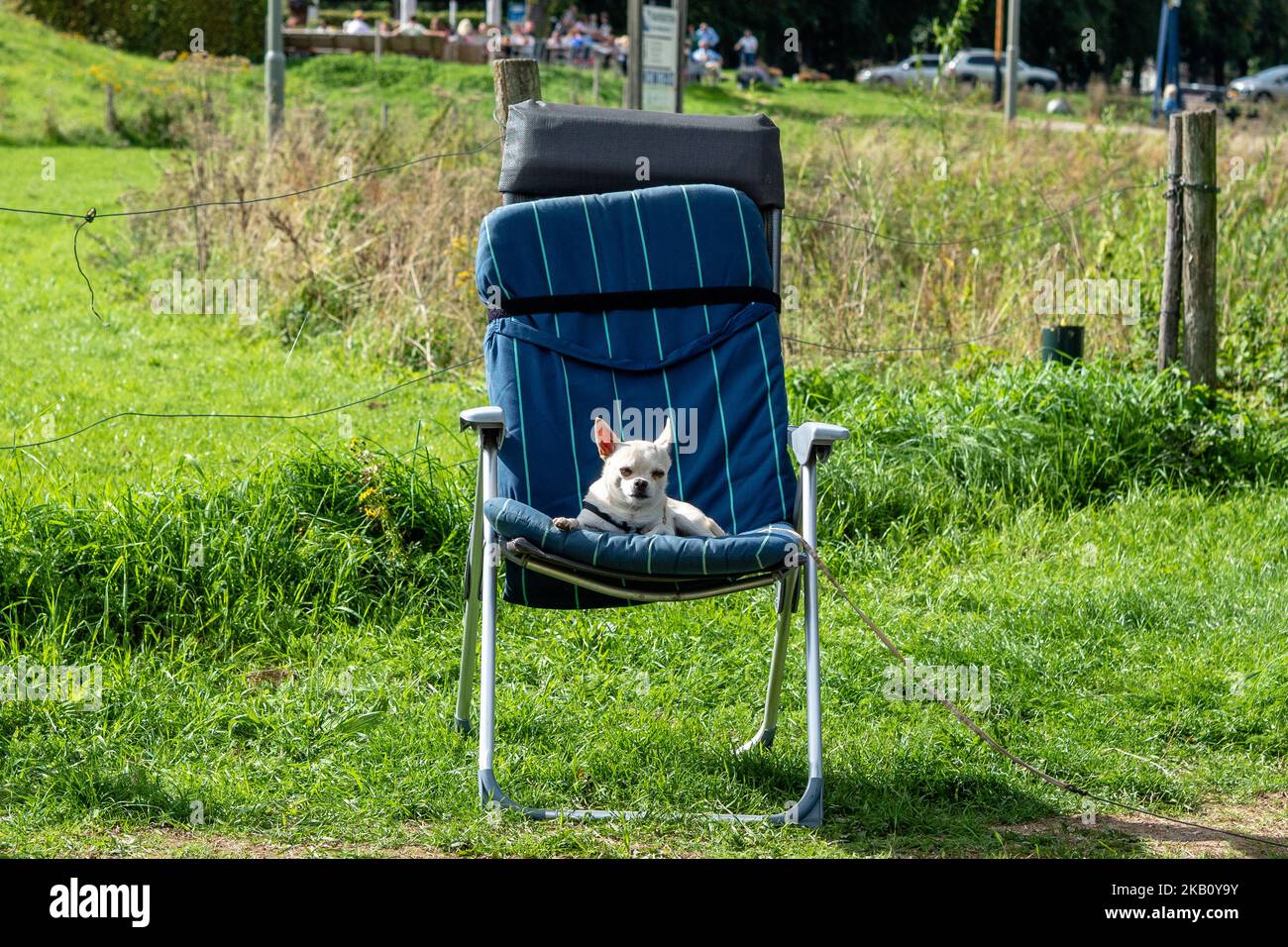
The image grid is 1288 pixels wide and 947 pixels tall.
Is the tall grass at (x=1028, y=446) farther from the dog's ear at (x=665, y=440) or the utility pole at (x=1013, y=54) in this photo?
the utility pole at (x=1013, y=54)

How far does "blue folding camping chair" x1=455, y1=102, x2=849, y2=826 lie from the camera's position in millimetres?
3746

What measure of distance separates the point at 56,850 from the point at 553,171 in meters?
2.28

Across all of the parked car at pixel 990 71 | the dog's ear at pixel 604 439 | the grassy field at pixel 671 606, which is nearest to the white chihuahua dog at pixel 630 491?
the dog's ear at pixel 604 439

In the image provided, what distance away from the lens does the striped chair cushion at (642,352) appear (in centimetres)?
386

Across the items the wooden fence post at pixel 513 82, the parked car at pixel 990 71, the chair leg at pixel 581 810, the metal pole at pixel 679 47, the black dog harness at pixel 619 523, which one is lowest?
the chair leg at pixel 581 810

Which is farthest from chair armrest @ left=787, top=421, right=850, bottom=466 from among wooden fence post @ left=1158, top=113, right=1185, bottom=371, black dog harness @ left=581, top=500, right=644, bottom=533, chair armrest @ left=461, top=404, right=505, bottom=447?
wooden fence post @ left=1158, top=113, right=1185, bottom=371

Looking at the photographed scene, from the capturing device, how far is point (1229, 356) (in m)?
6.67

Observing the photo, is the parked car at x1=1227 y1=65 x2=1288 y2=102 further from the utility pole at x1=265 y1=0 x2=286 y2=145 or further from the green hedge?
the utility pole at x1=265 y1=0 x2=286 y2=145

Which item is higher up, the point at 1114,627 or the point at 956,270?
the point at 956,270

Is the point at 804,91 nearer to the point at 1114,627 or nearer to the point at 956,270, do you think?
the point at 956,270

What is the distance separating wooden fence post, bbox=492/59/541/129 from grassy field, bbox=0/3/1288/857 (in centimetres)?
133

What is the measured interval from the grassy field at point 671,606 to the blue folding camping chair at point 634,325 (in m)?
0.43

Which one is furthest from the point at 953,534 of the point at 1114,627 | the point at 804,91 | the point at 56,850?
the point at 804,91

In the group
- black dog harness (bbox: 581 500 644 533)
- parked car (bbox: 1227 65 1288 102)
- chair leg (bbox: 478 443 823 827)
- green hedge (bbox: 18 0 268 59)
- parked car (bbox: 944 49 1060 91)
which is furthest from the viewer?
parked car (bbox: 944 49 1060 91)
